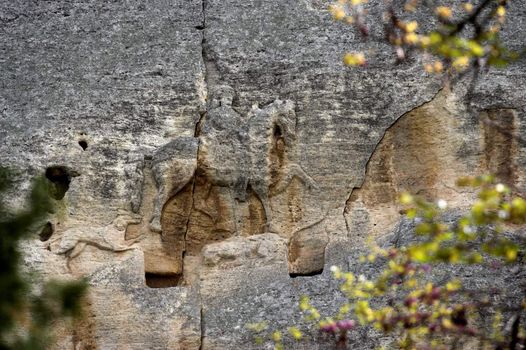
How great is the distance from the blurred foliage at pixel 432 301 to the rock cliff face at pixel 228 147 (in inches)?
27.9

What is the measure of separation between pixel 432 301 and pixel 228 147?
4896mm

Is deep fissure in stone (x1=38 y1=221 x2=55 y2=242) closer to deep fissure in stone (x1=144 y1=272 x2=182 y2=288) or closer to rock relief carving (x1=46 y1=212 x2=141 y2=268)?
rock relief carving (x1=46 y1=212 x2=141 y2=268)

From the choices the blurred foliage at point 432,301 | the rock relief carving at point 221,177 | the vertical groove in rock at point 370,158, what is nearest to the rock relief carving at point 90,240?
the rock relief carving at point 221,177

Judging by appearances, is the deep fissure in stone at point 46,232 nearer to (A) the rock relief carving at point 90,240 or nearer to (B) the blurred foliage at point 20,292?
(A) the rock relief carving at point 90,240

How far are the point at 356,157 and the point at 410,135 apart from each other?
2.09 ft

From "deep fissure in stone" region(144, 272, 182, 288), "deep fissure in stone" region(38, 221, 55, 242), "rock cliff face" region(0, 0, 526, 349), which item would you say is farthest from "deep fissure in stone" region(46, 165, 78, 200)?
"deep fissure in stone" region(144, 272, 182, 288)

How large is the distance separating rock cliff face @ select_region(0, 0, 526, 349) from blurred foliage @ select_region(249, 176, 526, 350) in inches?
Result: 27.9

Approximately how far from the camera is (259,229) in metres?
13.2

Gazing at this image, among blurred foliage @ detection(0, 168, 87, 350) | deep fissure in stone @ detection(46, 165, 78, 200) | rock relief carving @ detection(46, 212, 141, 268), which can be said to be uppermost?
deep fissure in stone @ detection(46, 165, 78, 200)

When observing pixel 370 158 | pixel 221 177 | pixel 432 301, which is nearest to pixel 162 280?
pixel 221 177

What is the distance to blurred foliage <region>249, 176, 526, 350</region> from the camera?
863cm

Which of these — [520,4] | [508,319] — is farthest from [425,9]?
[508,319]

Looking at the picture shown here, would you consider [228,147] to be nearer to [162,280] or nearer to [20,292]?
[162,280]

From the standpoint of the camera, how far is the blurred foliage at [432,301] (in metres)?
8.63
